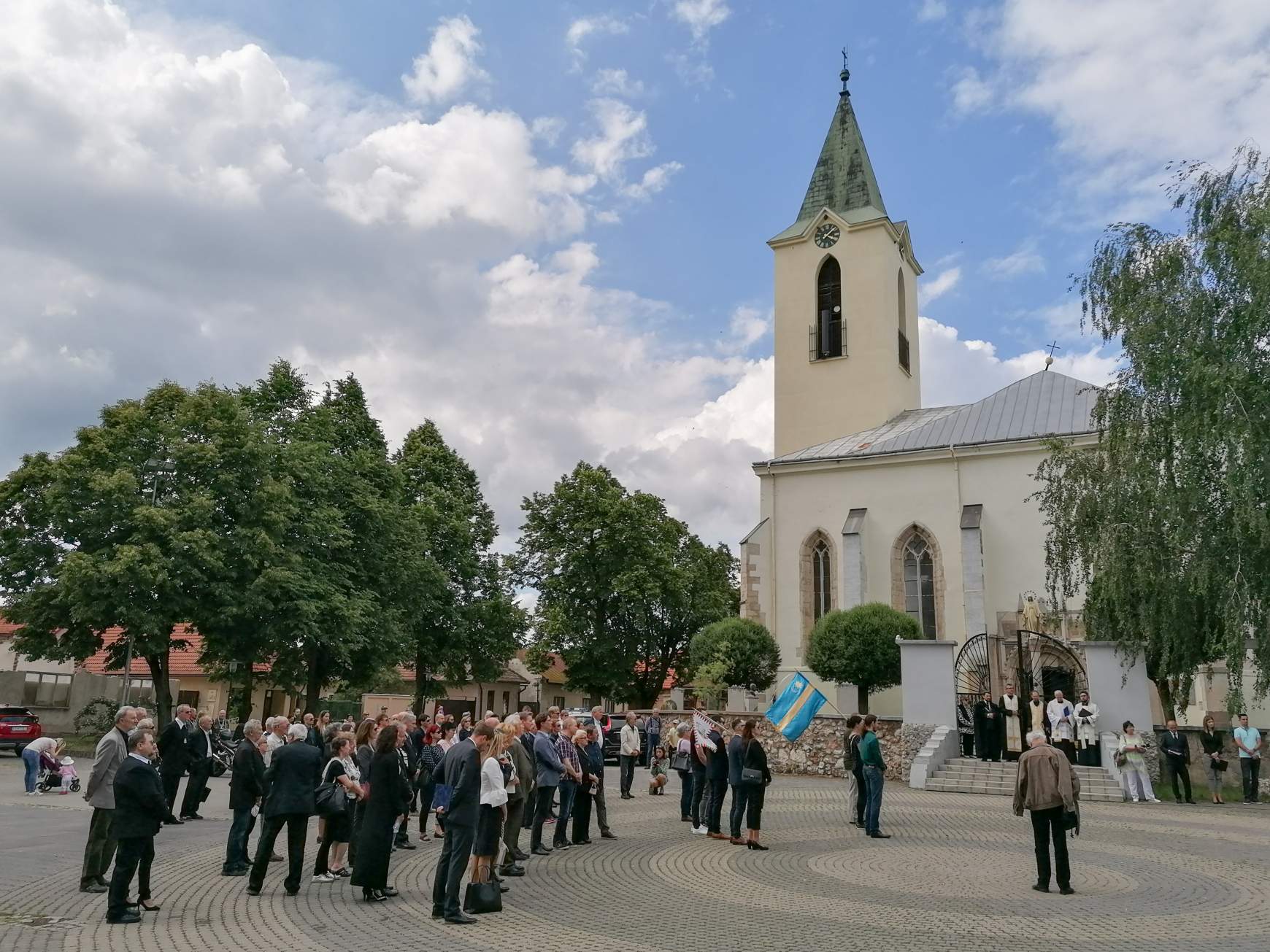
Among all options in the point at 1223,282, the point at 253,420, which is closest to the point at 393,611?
the point at 253,420

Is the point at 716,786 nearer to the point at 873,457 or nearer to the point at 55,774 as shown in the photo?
the point at 55,774

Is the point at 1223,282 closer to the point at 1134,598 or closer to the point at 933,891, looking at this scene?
the point at 1134,598

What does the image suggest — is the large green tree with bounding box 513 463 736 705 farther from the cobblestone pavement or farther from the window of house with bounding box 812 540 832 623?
the cobblestone pavement

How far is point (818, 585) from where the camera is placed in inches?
1384

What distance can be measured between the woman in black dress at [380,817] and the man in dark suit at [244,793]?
5.89 ft

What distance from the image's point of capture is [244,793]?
1005 centimetres

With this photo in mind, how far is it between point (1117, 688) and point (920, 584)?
12.5m

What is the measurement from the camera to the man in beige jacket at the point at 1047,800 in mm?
9633

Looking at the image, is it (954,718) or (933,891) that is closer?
(933,891)

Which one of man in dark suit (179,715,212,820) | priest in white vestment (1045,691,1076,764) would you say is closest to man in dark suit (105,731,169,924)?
man in dark suit (179,715,212,820)

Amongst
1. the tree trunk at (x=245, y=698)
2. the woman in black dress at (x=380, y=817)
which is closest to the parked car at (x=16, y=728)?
the tree trunk at (x=245, y=698)

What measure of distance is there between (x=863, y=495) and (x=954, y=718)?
44.0 ft

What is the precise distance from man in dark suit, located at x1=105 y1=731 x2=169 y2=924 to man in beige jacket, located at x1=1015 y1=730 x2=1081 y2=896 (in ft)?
25.6

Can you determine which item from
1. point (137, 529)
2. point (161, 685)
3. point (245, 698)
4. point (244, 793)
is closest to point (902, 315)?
point (245, 698)
